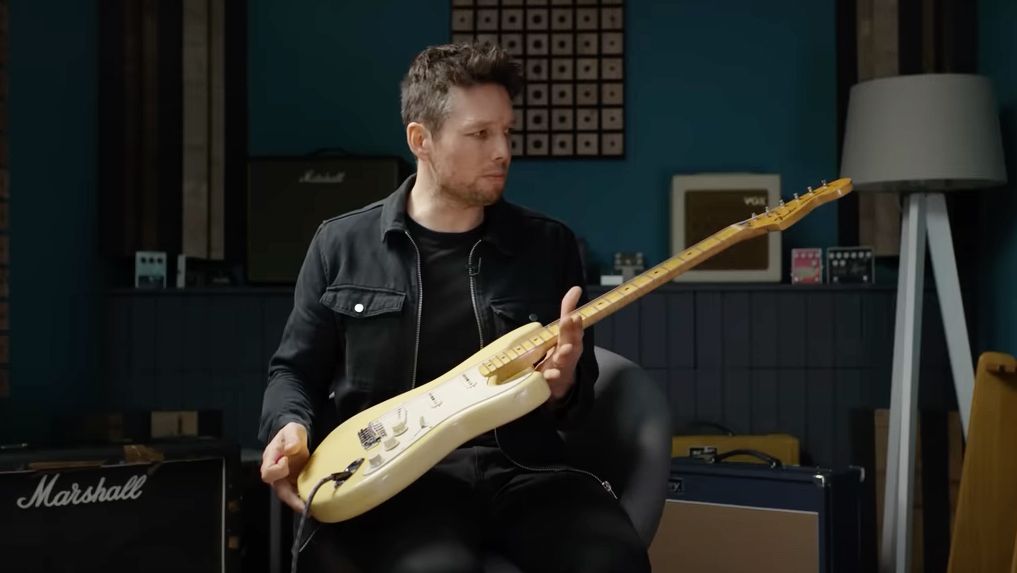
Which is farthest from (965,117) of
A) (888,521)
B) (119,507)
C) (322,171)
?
(119,507)

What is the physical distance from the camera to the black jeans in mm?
1471

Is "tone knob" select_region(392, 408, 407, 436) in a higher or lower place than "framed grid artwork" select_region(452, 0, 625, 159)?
lower

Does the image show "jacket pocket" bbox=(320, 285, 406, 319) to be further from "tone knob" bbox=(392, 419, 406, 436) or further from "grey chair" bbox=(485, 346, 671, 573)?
"grey chair" bbox=(485, 346, 671, 573)

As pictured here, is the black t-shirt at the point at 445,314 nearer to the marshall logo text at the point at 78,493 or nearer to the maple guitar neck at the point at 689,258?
the maple guitar neck at the point at 689,258

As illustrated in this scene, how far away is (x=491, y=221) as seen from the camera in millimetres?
1836

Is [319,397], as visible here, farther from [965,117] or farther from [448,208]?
[965,117]

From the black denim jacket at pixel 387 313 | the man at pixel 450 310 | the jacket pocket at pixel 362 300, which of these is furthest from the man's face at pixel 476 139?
the jacket pocket at pixel 362 300

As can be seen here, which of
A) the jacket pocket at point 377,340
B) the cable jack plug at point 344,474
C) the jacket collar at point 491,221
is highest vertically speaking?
the jacket collar at point 491,221

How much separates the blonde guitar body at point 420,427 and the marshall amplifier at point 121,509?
0.90 m

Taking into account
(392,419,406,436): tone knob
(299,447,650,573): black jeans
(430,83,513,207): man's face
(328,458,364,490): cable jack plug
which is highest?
(430,83,513,207): man's face

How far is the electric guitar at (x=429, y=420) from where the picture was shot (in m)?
1.49

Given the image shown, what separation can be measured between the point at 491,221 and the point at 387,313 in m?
0.24

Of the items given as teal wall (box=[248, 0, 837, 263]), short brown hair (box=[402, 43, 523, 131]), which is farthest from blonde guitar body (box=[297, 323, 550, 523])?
teal wall (box=[248, 0, 837, 263])

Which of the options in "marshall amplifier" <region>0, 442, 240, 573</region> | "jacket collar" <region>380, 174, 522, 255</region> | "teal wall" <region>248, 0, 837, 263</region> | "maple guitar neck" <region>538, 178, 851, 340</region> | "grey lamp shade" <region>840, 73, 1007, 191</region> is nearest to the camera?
"maple guitar neck" <region>538, 178, 851, 340</region>
